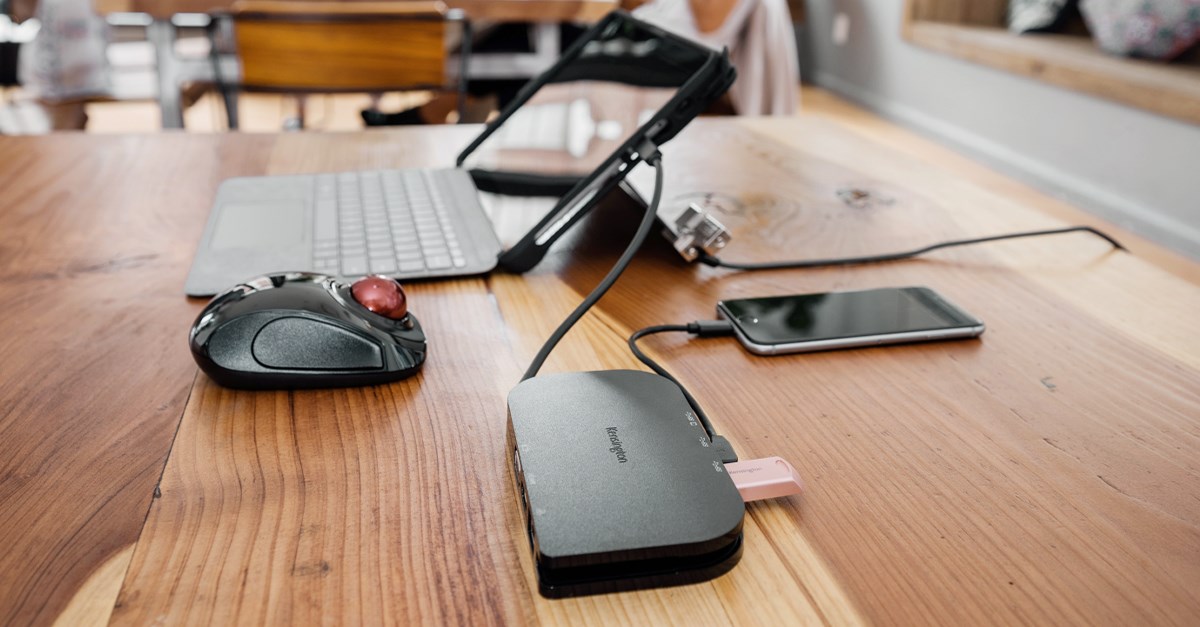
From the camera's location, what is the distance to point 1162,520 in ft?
1.34

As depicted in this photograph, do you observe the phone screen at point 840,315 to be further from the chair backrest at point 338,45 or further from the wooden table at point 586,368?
the chair backrest at point 338,45

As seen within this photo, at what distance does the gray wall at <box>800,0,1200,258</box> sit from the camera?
7.59 ft

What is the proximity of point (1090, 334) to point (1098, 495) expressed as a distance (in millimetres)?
214

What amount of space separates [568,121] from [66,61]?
7.16ft

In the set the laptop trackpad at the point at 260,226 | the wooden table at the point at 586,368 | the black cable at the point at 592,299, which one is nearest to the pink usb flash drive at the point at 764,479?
the wooden table at the point at 586,368

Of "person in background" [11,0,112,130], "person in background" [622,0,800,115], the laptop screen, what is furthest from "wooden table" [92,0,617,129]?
the laptop screen

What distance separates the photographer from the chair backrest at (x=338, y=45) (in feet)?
4.91

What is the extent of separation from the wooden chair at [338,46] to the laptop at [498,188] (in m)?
0.74

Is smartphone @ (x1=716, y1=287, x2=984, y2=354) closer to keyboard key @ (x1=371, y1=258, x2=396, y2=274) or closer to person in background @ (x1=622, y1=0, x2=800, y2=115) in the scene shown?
keyboard key @ (x1=371, y1=258, x2=396, y2=274)

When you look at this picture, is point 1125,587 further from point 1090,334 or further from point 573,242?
point 573,242

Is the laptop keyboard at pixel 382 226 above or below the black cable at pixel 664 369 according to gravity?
above

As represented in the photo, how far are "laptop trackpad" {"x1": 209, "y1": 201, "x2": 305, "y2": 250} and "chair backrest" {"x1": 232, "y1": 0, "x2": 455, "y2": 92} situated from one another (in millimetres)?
851

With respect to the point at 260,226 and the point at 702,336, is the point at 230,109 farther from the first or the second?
the point at 702,336

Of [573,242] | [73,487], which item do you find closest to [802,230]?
[573,242]
